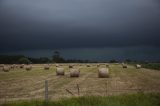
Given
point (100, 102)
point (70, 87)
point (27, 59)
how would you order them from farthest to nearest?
point (27, 59) < point (70, 87) < point (100, 102)

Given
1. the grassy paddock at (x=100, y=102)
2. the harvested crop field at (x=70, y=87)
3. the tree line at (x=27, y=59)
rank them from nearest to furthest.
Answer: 1. the grassy paddock at (x=100, y=102)
2. the harvested crop field at (x=70, y=87)
3. the tree line at (x=27, y=59)

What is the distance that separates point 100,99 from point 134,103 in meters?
1.82

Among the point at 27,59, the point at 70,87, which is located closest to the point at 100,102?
the point at 70,87

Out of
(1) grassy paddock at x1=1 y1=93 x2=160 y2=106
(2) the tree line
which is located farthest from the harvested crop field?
(2) the tree line

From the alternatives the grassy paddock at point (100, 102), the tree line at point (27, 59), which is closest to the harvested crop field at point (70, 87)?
the grassy paddock at point (100, 102)

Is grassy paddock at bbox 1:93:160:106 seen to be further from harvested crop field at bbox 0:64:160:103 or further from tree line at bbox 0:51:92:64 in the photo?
tree line at bbox 0:51:92:64

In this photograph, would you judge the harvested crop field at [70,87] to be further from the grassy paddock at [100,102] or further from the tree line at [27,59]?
the tree line at [27,59]

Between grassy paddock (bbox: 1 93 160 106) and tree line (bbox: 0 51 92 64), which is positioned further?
tree line (bbox: 0 51 92 64)

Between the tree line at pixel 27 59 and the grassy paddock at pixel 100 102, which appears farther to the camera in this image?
the tree line at pixel 27 59

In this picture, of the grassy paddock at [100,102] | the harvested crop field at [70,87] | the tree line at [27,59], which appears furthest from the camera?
the tree line at [27,59]

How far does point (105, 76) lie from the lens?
1373 inches

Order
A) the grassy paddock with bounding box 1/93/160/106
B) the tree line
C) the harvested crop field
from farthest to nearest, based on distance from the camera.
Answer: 1. the tree line
2. the harvested crop field
3. the grassy paddock with bounding box 1/93/160/106

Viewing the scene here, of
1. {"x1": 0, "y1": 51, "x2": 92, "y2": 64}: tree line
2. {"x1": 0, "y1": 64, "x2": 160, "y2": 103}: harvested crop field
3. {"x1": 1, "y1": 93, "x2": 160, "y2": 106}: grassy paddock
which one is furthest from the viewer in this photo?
{"x1": 0, "y1": 51, "x2": 92, "y2": 64}: tree line

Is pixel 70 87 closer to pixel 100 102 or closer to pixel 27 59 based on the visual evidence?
pixel 100 102
